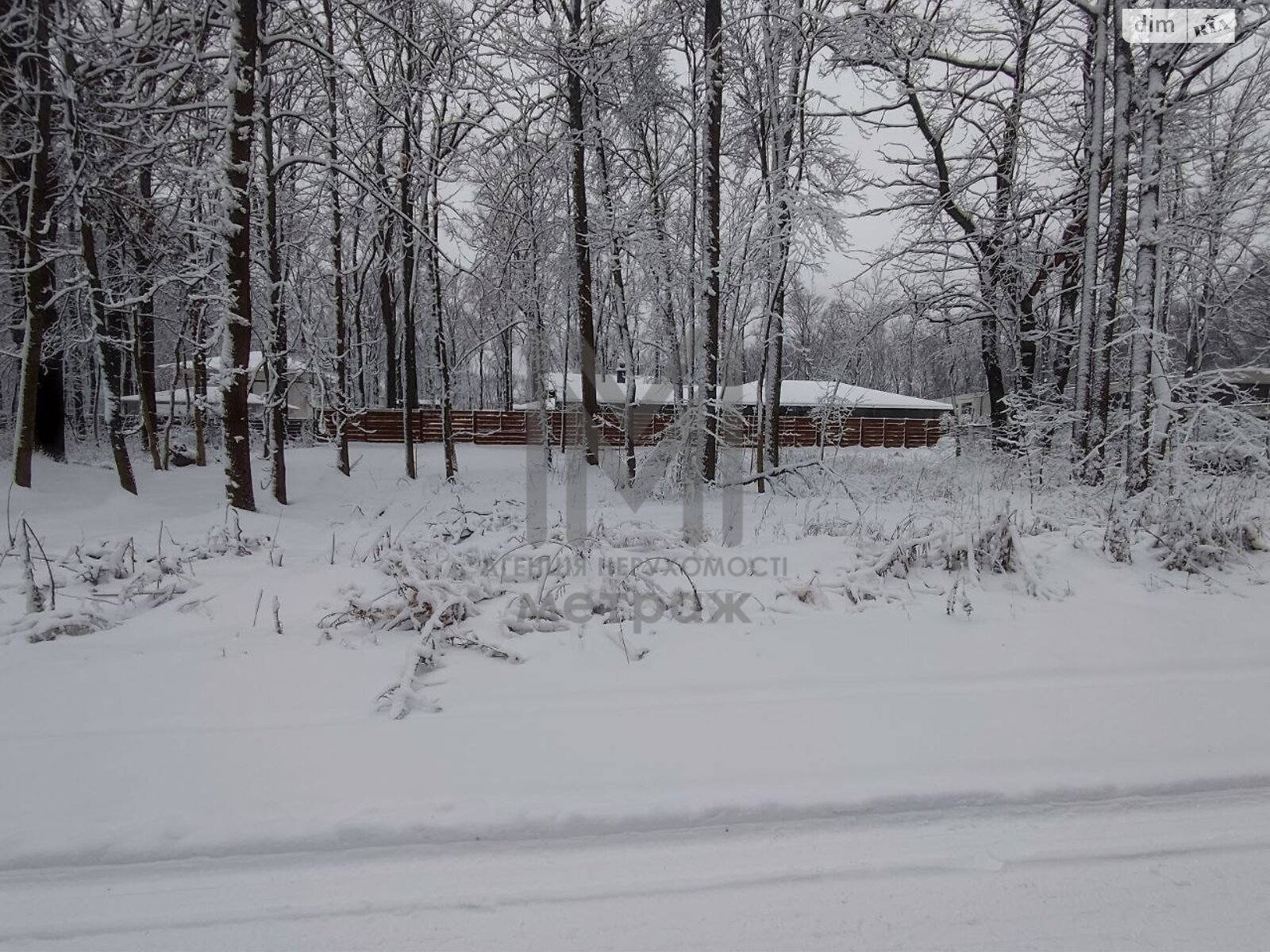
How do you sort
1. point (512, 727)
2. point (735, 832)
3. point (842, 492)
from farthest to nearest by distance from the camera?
1. point (842, 492)
2. point (512, 727)
3. point (735, 832)

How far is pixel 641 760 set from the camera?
2.55 metres

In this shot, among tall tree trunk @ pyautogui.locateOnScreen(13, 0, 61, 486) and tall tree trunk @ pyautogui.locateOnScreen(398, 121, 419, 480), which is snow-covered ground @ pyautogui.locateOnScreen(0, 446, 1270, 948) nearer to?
tall tree trunk @ pyautogui.locateOnScreen(13, 0, 61, 486)

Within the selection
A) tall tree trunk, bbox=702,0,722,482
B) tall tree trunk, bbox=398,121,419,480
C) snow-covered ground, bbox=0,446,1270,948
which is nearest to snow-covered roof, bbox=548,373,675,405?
tall tree trunk, bbox=398,121,419,480

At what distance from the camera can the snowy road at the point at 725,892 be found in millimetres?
1785

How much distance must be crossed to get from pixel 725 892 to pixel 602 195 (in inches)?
574

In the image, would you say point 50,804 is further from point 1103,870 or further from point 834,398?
point 834,398

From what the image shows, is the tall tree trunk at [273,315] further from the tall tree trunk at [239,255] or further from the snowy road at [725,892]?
the snowy road at [725,892]

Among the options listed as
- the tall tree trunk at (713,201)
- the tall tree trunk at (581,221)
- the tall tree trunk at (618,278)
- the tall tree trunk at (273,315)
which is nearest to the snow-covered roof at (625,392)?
the tall tree trunk at (618,278)

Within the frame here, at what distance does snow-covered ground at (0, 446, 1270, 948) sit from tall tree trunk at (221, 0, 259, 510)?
3.70 metres

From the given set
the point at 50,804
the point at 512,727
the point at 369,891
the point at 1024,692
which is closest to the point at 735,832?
the point at 512,727

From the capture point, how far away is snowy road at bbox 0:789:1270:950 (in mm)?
1785

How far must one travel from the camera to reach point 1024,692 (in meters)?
3.12

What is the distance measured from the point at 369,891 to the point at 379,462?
18530 millimetres

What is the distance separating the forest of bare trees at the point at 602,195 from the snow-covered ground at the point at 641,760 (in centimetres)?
508
